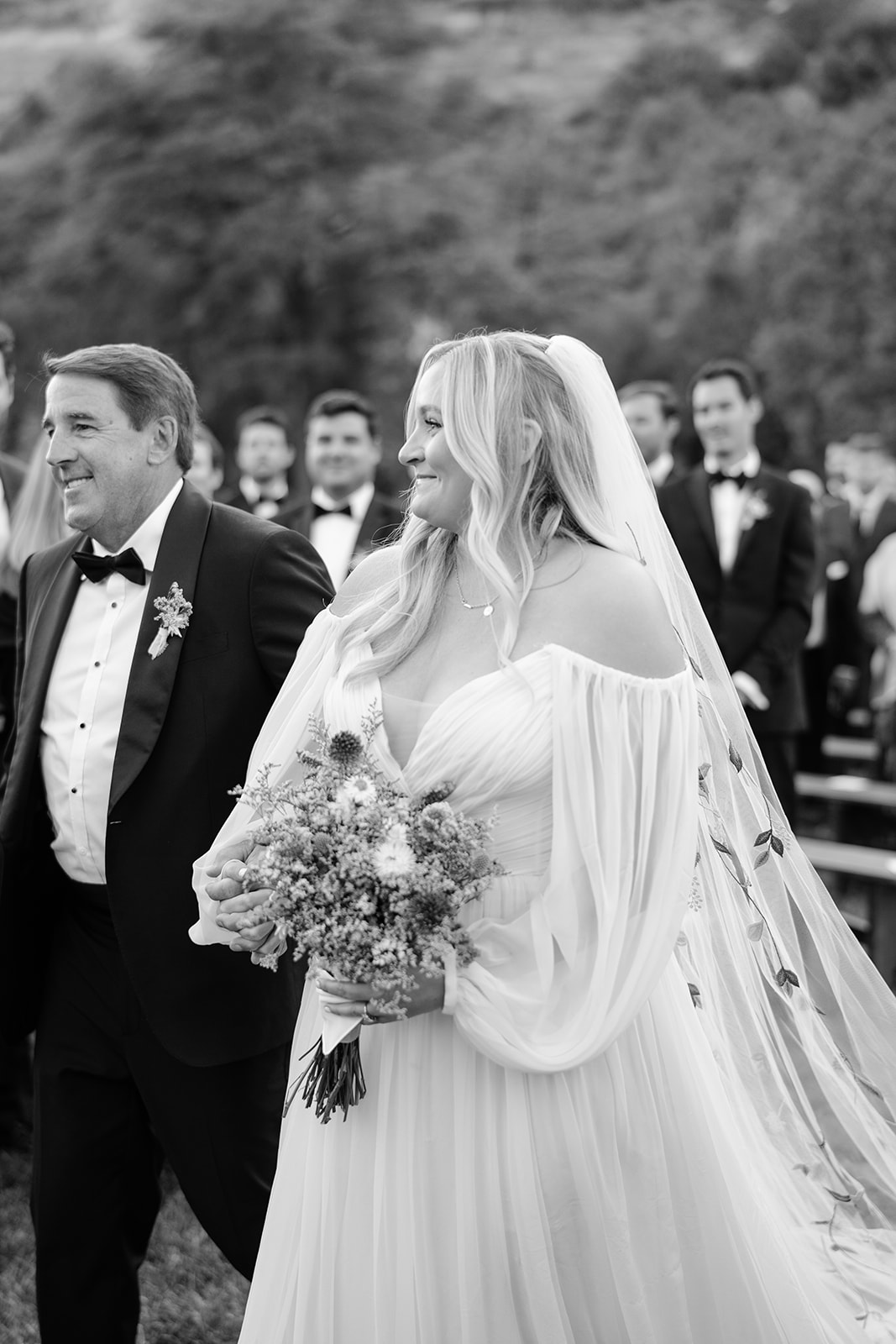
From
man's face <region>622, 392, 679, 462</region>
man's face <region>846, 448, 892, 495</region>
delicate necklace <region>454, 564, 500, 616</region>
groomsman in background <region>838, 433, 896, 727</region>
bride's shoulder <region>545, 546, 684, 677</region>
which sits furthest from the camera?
man's face <region>846, 448, 892, 495</region>

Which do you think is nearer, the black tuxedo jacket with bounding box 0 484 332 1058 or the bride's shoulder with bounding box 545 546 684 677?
the bride's shoulder with bounding box 545 546 684 677

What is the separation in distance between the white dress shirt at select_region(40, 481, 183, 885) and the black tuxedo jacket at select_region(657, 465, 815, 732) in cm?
405

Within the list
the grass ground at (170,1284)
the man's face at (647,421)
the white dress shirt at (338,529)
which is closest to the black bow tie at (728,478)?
the man's face at (647,421)

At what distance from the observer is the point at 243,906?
2.77m

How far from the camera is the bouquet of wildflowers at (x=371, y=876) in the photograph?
246 centimetres

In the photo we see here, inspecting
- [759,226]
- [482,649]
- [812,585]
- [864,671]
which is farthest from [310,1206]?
[759,226]

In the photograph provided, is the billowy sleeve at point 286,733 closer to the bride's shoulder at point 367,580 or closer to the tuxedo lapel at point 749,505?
the bride's shoulder at point 367,580

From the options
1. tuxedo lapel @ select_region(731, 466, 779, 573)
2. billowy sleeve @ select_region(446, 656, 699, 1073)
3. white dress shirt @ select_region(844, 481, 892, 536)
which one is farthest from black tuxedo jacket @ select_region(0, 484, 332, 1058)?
white dress shirt @ select_region(844, 481, 892, 536)

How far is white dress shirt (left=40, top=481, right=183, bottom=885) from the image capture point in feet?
11.0

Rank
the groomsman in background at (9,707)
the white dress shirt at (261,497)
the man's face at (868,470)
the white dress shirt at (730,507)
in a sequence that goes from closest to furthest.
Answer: the groomsman in background at (9,707) < the white dress shirt at (730,507) < the white dress shirt at (261,497) < the man's face at (868,470)

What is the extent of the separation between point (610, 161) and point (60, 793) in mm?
39145

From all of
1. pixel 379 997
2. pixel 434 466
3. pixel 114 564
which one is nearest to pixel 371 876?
pixel 379 997

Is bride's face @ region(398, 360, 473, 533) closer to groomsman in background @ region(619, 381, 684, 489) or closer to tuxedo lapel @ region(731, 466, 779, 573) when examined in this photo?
tuxedo lapel @ region(731, 466, 779, 573)

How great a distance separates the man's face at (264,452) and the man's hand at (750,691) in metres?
3.77
